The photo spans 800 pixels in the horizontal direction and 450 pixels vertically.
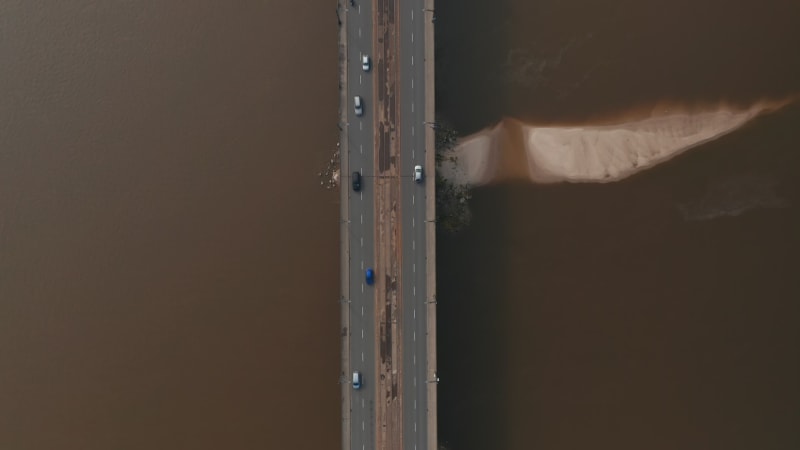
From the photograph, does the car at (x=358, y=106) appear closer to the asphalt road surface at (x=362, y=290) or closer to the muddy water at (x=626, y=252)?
the asphalt road surface at (x=362, y=290)

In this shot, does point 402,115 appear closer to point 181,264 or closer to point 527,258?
point 527,258

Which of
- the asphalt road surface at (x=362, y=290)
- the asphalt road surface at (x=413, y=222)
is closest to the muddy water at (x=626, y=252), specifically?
the asphalt road surface at (x=413, y=222)

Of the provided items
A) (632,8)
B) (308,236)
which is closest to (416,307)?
(308,236)

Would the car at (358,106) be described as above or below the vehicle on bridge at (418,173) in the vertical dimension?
above

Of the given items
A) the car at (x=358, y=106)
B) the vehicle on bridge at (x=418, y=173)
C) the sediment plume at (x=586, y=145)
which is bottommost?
the vehicle on bridge at (x=418, y=173)

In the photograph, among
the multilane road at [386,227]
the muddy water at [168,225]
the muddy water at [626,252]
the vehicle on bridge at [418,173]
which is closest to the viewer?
the vehicle on bridge at [418,173]

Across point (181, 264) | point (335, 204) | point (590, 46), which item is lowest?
point (181, 264)

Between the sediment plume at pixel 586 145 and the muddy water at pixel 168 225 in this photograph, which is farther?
the sediment plume at pixel 586 145
